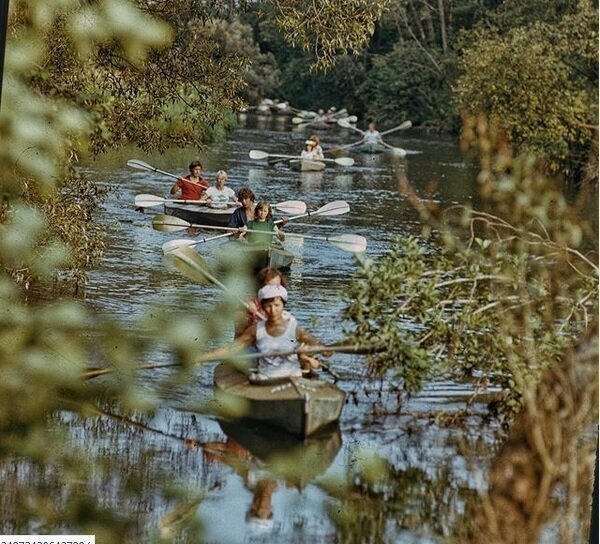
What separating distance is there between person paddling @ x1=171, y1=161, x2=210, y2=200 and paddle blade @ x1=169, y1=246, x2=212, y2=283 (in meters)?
2.73

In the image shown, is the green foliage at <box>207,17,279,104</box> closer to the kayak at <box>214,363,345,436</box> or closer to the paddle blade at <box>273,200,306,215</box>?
the kayak at <box>214,363,345,436</box>

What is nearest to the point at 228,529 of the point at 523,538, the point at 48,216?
the point at 523,538

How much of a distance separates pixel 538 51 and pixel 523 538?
410cm

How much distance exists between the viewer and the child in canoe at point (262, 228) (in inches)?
363

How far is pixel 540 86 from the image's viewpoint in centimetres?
836

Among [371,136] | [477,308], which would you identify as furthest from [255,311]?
[371,136]

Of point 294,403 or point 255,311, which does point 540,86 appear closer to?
point 255,311

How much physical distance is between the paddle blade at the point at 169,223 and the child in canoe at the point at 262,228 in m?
0.43

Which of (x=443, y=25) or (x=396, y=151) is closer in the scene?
(x=443, y=25)

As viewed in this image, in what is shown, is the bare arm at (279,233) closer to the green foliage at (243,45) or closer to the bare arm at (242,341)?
the green foliage at (243,45)

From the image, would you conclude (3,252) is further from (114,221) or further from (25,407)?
(114,221)

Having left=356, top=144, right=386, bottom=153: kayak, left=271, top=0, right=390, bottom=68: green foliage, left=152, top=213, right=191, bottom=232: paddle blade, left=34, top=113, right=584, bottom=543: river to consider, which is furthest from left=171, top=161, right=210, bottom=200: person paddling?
left=356, top=144, right=386, bottom=153: kayak

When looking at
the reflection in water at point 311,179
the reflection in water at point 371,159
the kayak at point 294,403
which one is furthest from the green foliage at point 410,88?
the reflection in water at point 371,159

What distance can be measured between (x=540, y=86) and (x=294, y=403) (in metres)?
3.50
